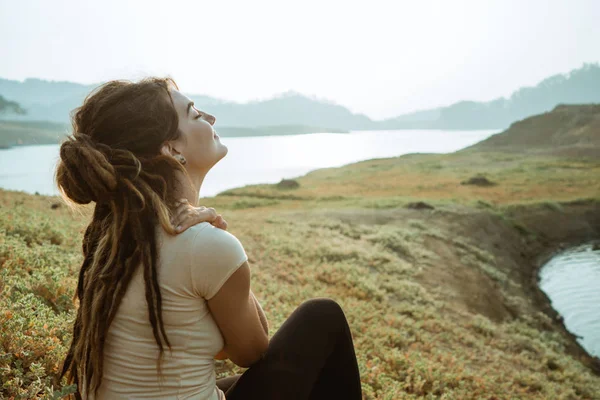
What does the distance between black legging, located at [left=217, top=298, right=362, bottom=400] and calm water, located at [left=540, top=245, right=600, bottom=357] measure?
11.8 m

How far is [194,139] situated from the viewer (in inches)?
111

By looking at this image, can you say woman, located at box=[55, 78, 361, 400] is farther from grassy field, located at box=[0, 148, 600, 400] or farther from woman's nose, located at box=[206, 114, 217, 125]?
grassy field, located at box=[0, 148, 600, 400]

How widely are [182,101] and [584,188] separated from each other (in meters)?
39.6

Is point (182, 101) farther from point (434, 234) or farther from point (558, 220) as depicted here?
point (558, 220)

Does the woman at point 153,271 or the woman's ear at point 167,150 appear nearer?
the woman at point 153,271

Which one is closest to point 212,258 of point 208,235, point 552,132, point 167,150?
point 208,235

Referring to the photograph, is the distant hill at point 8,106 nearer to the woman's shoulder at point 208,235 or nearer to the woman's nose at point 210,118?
the woman's nose at point 210,118

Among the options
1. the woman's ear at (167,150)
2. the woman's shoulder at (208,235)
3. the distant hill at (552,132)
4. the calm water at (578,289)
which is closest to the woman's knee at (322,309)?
the woman's shoulder at (208,235)

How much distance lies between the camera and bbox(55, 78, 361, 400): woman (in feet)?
7.23

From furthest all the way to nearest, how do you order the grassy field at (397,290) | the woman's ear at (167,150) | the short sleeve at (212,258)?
the grassy field at (397,290) → the woman's ear at (167,150) → the short sleeve at (212,258)

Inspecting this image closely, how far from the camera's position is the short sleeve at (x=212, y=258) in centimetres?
213

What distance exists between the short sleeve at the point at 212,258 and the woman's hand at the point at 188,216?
0.13 meters

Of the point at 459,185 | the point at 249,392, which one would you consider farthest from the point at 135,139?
the point at 459,185

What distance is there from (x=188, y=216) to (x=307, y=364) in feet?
4.09
